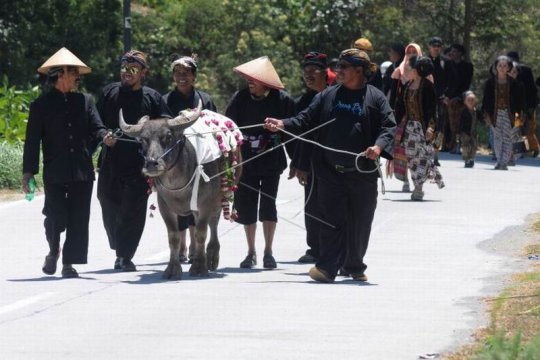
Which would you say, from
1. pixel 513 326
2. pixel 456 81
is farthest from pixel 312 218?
pixel 456 81

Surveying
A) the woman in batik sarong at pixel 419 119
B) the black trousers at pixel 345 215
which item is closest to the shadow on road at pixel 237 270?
the black trousers at pixel 345 215

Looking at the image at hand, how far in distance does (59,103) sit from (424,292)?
3.61 metres

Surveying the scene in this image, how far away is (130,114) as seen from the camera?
48.2 ft

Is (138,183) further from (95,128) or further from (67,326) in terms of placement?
(67,326)

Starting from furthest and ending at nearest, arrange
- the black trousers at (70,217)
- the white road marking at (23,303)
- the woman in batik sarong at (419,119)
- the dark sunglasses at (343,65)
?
1. the woman in batik sarong at (419,119)
2. the black trousers at (70,217)
3. the dark sunglasses at (343,65)
4. the white road marking at (23,303)

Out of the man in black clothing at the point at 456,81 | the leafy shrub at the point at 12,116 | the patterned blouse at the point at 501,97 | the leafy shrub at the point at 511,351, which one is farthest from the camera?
the man in black clothing at the point at 456,81

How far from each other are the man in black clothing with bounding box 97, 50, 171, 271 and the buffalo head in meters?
0.63

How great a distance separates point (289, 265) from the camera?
15.4m

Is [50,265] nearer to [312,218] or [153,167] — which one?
[153,167]

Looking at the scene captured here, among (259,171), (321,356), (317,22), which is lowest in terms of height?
(321,356)

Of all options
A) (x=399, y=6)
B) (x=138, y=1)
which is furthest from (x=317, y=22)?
(x=138, y=1)

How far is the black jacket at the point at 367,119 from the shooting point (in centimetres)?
1363

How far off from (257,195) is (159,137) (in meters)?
1.69

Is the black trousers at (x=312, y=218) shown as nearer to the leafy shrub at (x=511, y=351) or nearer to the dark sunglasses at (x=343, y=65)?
the dark sunglasses at (x=343, y=65)
